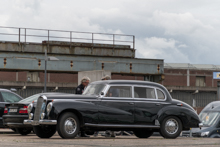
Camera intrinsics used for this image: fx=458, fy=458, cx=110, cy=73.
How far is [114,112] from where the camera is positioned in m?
13.0

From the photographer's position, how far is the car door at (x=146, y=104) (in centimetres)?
1334

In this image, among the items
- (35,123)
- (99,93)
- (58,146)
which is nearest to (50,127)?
(35,123)

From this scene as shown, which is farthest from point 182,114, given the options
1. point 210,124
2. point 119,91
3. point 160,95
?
point 210,124

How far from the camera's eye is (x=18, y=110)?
1565cm

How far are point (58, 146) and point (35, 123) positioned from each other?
342cm

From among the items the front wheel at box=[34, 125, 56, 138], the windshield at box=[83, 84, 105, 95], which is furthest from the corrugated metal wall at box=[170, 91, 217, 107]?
the front wheel at box=[34, 125, 56, 138]

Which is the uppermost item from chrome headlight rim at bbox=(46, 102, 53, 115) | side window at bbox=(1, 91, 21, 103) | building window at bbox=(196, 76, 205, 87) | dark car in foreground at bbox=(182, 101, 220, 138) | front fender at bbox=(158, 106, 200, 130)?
building window at bbox=(196, 76, 205, 87)

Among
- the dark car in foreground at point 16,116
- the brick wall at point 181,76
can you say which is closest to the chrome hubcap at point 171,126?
the dark car in foreground at point 16,116

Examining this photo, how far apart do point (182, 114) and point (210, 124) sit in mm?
7160

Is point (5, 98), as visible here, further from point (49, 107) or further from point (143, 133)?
point (143, 133)

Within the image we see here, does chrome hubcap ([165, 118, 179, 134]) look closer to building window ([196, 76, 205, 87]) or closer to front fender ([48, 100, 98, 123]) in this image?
front fender ([48, 100, 98, 123])

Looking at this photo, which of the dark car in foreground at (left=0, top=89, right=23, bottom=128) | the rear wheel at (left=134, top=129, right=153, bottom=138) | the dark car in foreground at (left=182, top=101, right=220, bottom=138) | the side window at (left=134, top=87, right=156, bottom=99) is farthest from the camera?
the dark car in foreground at (left=182, top=101, right=220, bottom=138)

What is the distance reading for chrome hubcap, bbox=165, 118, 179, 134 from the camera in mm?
13664

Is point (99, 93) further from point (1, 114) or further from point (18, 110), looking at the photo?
point (1, 114)
